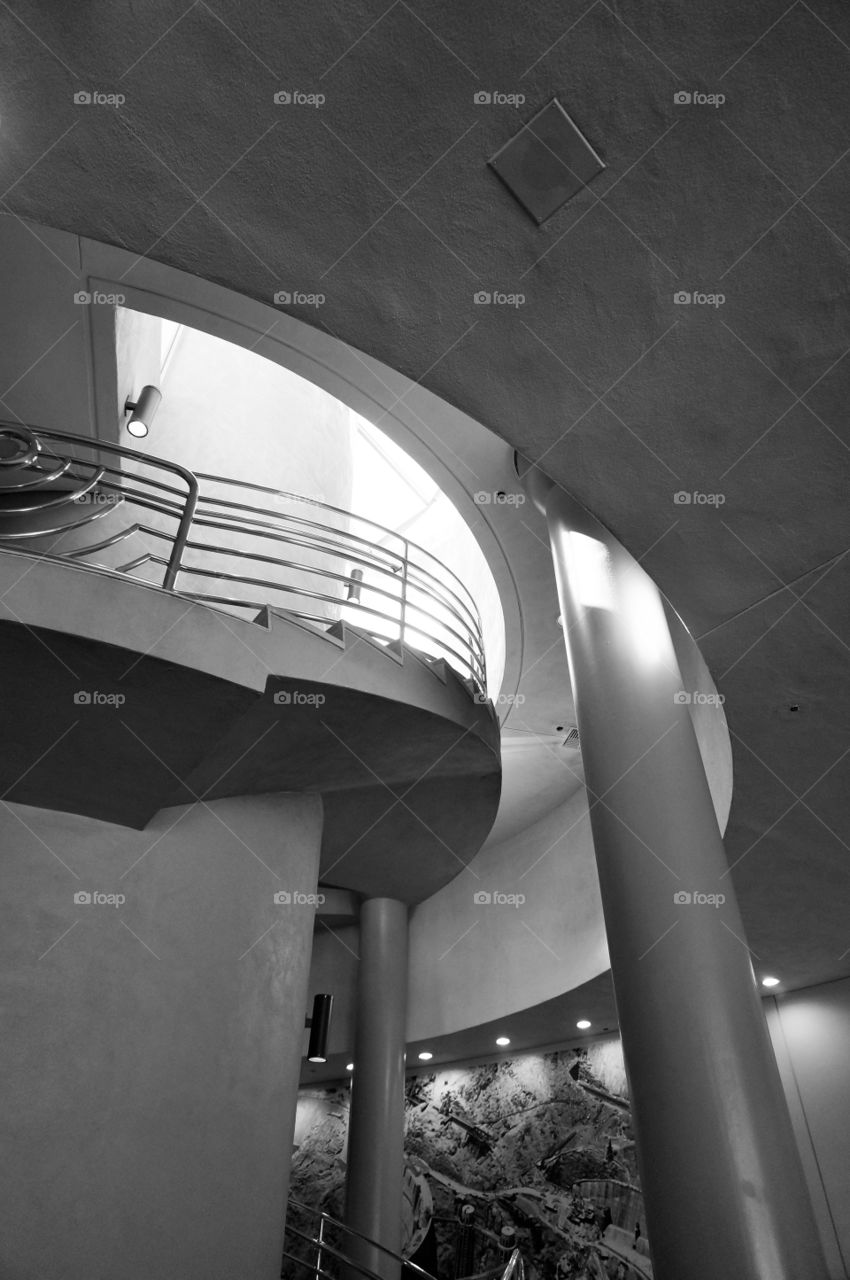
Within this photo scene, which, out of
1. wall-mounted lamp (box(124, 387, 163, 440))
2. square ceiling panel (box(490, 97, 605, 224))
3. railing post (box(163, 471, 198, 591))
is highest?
wall-mounted lamp (box(124, 387, 163, 440))

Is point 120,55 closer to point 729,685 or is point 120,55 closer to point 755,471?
point 755,471

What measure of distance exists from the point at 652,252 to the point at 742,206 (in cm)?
33

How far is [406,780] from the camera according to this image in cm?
738
